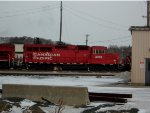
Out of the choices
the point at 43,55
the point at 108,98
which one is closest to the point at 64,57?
the point at 43,55

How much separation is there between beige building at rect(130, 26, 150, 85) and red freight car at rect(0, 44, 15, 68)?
27098mm

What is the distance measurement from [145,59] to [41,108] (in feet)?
55.4

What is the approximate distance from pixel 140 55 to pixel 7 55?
27790mm

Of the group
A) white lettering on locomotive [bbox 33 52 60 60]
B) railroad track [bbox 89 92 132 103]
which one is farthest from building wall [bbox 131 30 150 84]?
white lettering on locomotive [bbox 33 52 60 60]

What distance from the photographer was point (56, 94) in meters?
15.0

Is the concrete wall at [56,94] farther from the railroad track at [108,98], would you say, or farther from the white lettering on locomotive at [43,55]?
the white lettering on locomotive at [43,55]

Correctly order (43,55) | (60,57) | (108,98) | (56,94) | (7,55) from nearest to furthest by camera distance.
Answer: (56,94)
(108,98)
(43,55)
(60,57)
(7,55)

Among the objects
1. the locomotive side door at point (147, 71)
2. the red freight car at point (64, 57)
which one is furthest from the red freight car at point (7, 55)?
the locomotive side door at point (147, 71)

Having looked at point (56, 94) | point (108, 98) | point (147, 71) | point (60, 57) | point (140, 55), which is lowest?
point (108, 98)

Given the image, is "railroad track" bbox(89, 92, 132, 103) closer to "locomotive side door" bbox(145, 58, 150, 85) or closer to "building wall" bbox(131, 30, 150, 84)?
"locomotive side door" bbox(145, 58, 150, 85)

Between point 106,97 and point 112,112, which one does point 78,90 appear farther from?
point 112,112

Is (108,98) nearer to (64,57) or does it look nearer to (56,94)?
(56,94)

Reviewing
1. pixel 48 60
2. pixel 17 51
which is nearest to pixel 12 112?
pixel 48 60

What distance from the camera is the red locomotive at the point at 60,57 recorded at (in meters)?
52.0
